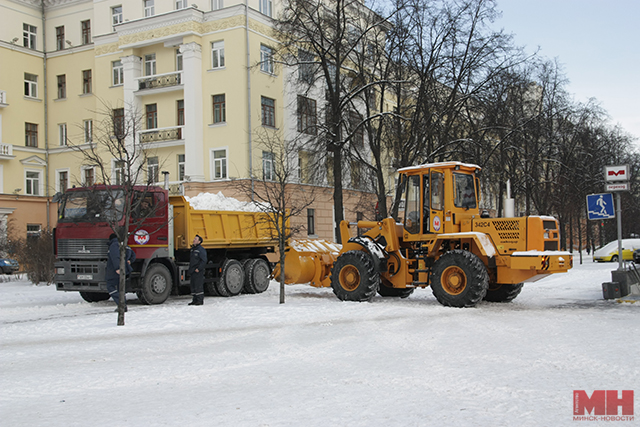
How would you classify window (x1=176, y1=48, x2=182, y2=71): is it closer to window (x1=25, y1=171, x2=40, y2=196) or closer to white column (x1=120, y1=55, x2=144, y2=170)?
white column (x1=120, y1=55, x2=144, y2=170)

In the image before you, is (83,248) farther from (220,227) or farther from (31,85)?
(31,85)

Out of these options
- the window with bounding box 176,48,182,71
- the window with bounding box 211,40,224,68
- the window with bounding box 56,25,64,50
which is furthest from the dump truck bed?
the window with bounding box 56,25,64,50

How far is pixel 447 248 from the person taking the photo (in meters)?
15.1

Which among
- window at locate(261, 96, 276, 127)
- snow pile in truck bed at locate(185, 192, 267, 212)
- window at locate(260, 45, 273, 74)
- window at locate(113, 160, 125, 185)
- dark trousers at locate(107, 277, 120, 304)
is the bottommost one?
dark trousers at locate(107, 277, 120, 304)

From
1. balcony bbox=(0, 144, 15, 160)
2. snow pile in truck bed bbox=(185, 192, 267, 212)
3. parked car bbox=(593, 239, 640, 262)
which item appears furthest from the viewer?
balcony bbox=(0, 144, 15, 160)

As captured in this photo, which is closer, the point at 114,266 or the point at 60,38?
the point at 114,266

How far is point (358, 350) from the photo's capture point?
9344mm

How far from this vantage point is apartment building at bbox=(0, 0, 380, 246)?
34281 millimetres

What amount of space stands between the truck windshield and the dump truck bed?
2.02m

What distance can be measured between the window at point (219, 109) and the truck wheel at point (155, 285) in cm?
1929

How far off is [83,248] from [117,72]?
26.0m

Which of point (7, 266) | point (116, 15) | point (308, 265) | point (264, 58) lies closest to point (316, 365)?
point (308, 265)

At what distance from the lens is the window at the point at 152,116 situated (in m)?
37.5

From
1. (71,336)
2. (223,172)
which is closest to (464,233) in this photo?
(71,336)
